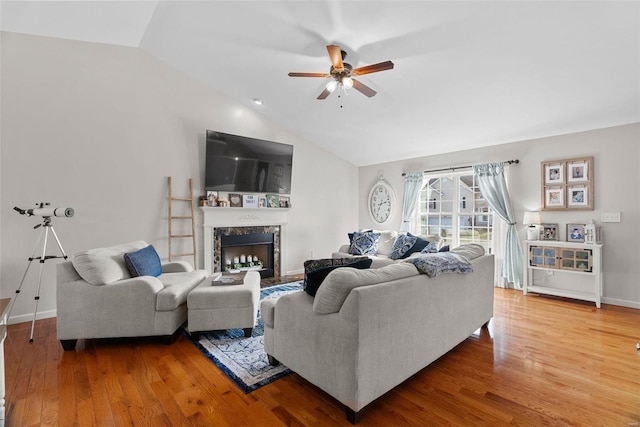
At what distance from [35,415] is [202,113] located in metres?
4.07

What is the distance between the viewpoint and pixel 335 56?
2834 millimetres

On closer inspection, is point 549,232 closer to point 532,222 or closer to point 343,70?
point 532,222

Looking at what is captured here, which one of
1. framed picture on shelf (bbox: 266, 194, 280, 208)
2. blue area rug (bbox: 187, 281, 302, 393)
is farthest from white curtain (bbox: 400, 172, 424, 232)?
blue area rug (bbox: 187, 281, 302, 393)

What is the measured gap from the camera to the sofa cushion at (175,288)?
8.93 ft

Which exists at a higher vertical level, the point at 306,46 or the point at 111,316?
the point at 306,46

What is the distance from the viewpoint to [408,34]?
298 cm

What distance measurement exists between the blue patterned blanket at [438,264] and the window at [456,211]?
3037 millimetres

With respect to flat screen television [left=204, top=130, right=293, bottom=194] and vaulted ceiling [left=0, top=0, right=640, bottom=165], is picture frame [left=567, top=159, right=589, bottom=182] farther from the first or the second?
flat screen television [left=204, top=130, right=293, bottom=194]

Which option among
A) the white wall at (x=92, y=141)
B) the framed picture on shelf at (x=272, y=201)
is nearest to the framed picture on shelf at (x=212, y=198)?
the white wall at (x=92, y=141)

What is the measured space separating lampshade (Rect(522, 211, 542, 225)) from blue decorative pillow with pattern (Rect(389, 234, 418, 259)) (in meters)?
1.57

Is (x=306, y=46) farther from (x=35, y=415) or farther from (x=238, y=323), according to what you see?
(x=35, y=415)

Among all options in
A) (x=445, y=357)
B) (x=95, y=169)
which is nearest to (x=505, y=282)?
(x=445, y=357)

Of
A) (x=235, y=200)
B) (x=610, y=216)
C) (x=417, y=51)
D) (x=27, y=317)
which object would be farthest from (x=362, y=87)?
(x=27, y=317)

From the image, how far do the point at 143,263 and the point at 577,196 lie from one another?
5.59 m
